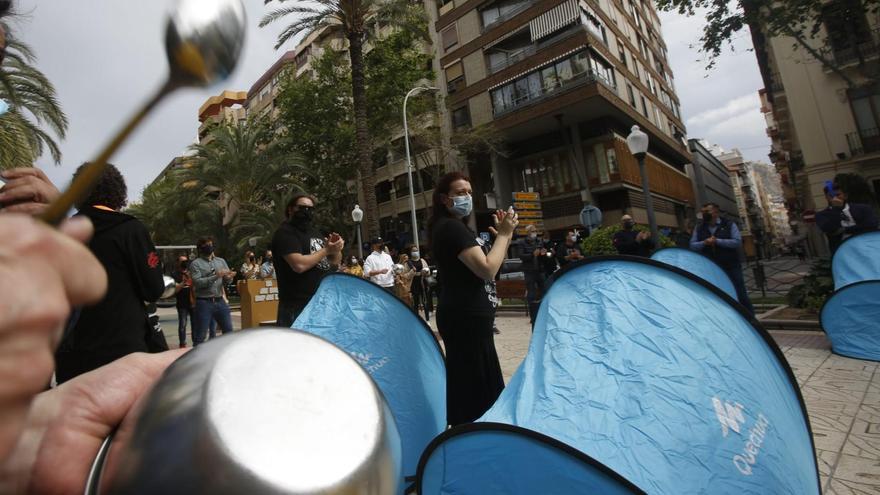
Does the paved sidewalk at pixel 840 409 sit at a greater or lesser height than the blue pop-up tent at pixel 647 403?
lesser

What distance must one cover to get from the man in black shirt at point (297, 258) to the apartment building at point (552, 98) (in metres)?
19.9

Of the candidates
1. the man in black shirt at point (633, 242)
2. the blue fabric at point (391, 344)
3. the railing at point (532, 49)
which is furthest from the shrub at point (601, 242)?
the railing at point (532, 49)

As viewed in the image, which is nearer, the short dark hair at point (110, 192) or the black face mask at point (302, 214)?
the short dark hair at point (110, 192)

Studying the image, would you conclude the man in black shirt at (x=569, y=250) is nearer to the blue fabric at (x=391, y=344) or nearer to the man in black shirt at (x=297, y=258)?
the man in black shirt at (x=297, y=258)

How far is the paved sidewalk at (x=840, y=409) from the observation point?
230 cm

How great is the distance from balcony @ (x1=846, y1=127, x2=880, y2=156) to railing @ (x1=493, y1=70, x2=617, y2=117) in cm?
1039

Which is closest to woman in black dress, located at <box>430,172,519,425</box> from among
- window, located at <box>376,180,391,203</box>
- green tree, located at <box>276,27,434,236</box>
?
green tree, located at <box>276,27,434,236</box>

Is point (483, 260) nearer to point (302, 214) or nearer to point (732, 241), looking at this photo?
point (302, 214)

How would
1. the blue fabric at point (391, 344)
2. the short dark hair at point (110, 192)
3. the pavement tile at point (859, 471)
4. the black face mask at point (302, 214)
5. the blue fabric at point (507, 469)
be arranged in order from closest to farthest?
the blue fabric at point (507, 469)
the short dark hair at point (110, 192)
the pavement tile at point (859, 471)
the blue fabric at point (391, 344)
the black face mask at point (302, 214)

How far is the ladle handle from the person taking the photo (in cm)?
40

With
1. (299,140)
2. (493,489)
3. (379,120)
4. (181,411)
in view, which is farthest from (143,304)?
(299,140)

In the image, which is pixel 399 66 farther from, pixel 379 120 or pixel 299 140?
pixel 299 140

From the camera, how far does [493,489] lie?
141 centimetres

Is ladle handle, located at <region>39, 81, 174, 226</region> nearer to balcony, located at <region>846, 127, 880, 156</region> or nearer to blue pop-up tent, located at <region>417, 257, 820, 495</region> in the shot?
blue pop-up tent, located at <region>417, 257, 820, 495</region>
